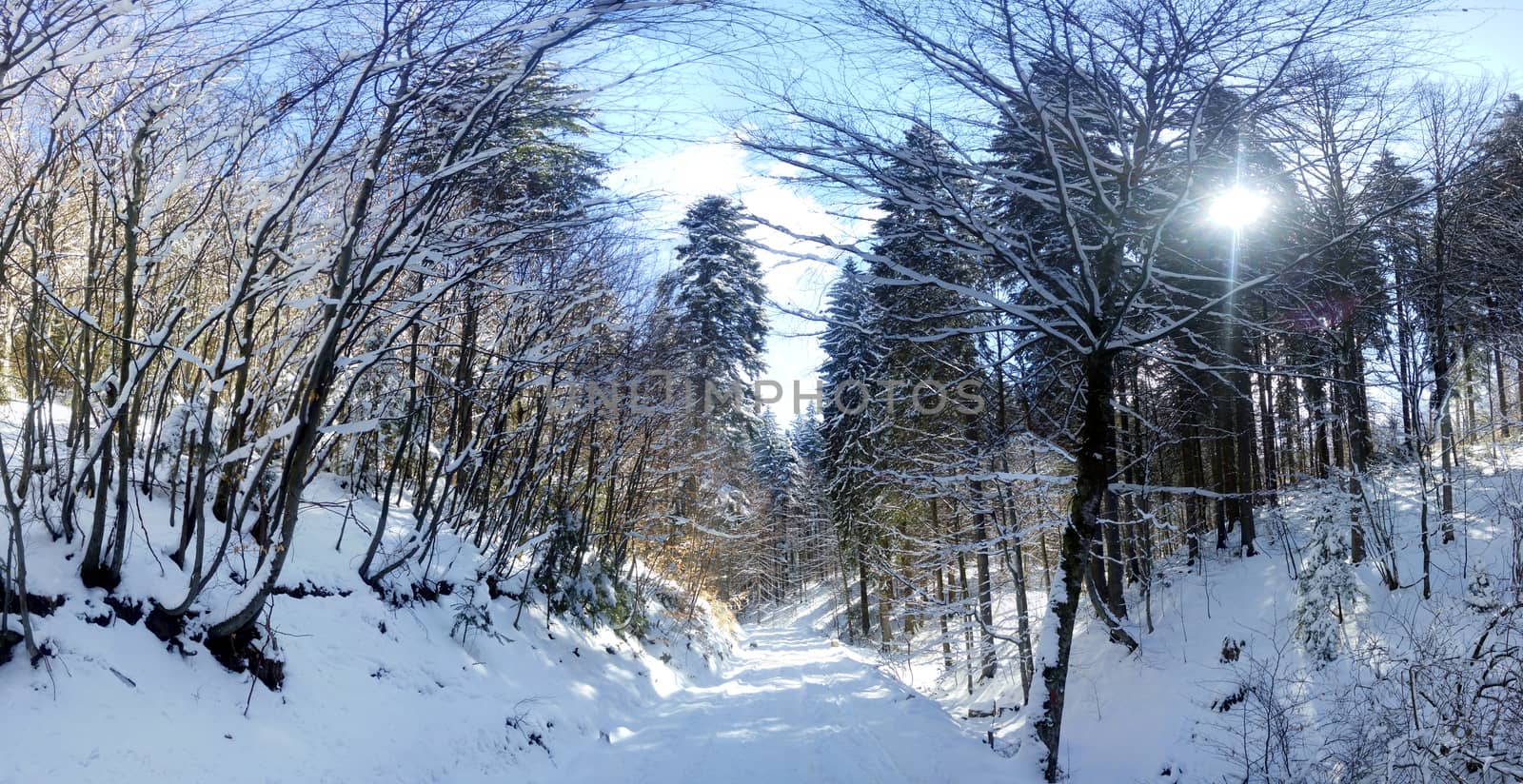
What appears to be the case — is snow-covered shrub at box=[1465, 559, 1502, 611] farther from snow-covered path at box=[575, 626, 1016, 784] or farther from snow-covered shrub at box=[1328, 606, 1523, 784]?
snow-covered path at box=[575, 626, 1016, 784]

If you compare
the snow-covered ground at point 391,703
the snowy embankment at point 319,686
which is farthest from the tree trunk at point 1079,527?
the snowy embankment at point 319,686

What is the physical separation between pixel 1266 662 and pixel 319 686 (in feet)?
28.2

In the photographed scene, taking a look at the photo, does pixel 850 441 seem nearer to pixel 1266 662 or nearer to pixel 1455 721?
pixel 1266 662

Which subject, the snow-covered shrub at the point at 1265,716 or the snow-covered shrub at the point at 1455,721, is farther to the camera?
the snow-covered shrub at the point at 1265,716

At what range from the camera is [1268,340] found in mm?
16297

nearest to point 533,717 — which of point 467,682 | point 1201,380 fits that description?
point 467,682

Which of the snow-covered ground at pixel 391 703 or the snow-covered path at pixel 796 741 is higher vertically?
the snow-covered ground at pixel 391 703

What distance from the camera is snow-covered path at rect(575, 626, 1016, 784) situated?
22.2 ft

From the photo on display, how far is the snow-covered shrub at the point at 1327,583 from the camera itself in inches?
368

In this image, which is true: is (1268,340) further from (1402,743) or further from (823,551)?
(823,551)

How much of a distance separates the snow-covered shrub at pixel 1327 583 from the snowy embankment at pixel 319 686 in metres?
9.09

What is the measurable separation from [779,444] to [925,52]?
3929cm

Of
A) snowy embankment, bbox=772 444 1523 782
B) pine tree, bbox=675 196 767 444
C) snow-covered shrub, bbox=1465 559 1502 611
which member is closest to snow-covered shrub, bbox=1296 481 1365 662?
snowy embankment, bbox=772 444 1523 782

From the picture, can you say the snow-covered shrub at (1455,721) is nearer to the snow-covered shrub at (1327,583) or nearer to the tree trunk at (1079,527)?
the tree trunk at (1079,527)
